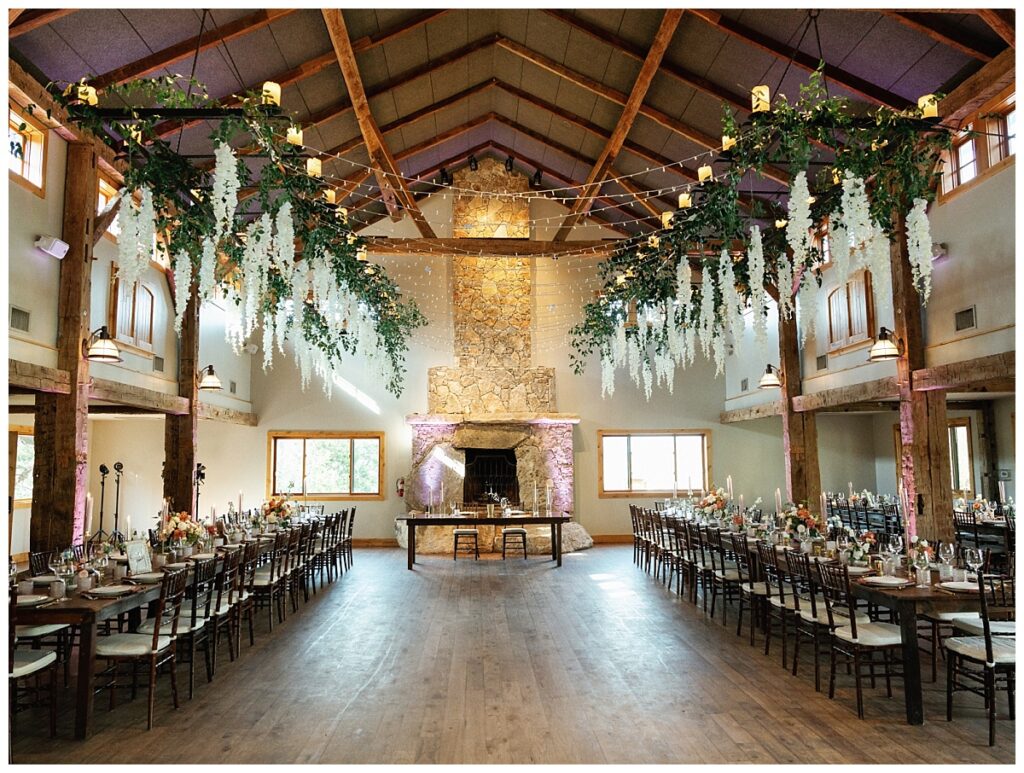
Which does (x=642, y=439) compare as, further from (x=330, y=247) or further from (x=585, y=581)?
(x=330, y=247)

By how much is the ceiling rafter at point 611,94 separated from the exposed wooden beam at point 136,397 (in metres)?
5.76

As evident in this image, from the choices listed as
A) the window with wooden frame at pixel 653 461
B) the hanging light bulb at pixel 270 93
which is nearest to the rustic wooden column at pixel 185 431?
the hanging light bulb at pixel 270 93

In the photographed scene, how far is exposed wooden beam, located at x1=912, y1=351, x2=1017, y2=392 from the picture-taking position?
609cm

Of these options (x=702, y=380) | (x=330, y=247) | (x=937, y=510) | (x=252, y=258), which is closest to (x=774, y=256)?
(x=937, y=510)

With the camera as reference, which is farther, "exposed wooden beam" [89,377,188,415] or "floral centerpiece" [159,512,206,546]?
"exposed wooden beam" [89,377,188,415]

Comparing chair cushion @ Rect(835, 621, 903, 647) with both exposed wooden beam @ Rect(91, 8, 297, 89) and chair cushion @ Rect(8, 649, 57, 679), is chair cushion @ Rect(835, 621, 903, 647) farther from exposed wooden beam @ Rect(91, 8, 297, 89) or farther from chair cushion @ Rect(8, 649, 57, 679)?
exposed wooden beam @ Rect(91, 8, 297, 89)

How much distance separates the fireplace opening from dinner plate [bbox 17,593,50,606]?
820 centimetres

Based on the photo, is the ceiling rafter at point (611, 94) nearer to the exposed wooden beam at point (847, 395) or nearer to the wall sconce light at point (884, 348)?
the wall sconce light at point (884, 348)

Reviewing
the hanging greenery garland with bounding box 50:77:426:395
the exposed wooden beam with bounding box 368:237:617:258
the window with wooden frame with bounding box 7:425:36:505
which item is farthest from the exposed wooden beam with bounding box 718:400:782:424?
the window with wooden frame with bounding box 7:425:36:505

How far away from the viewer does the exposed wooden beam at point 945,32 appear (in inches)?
220

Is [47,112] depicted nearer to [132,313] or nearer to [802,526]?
[132,313]

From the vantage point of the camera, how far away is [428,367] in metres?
12.4

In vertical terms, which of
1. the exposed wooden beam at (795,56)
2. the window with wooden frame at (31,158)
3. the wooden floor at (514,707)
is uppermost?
the exposed wooden beam at (795,56)

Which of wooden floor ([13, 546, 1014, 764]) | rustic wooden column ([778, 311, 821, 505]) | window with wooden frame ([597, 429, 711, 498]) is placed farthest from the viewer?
window with wooden frame ([597, 429, 711, 498])
